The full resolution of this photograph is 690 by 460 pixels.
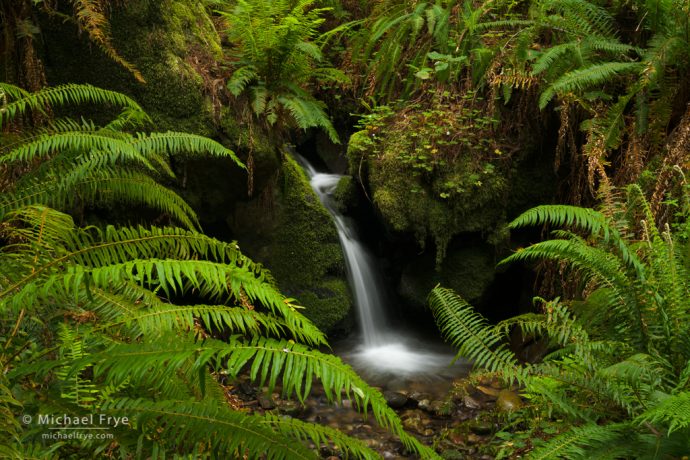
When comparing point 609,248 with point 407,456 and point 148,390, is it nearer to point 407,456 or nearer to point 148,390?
point 407,456

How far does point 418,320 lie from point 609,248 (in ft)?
10.1


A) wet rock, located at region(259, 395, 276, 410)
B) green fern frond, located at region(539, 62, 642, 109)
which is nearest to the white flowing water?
wet rock, located at region(259, 395, 276, 410)

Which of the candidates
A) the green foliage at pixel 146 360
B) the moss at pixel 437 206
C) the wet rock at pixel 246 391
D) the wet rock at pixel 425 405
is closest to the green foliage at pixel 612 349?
the green foliage at pixel 146 360

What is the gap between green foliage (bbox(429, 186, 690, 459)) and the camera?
1.76 metres

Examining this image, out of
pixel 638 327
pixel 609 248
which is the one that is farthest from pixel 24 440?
pixel 609 248

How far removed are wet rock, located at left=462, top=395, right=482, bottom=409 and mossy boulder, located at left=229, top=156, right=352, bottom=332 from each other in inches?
61.7

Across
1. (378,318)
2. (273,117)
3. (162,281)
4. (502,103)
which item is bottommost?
(378,318)

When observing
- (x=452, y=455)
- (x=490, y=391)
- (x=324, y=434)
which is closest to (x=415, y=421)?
(x=452, y=455)

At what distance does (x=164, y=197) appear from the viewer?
232 cm

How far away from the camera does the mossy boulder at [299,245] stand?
4742mm

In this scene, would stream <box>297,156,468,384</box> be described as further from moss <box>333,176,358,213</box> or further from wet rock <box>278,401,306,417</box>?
wet rock <box>278,401,306,417</box>

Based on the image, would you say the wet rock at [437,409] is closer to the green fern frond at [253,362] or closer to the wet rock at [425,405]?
the wet rock at [425,405]

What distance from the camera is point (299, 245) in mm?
5016

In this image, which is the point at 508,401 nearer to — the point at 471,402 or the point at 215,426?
the point at 471,402
